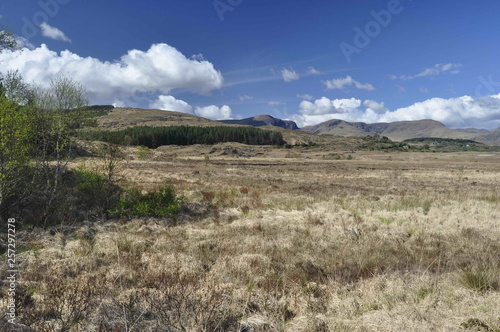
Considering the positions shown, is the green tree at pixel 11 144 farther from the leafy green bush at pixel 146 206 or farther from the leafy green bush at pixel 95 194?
the leafy green bush at pixel 146 206

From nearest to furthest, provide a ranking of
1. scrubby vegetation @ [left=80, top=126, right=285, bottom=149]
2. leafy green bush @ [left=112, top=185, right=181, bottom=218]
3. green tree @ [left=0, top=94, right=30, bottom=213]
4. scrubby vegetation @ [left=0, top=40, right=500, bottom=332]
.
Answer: scrubby vegetation @ [left=0, top=40, right=500, bottom=332]
green tree @ [left=0, top=94, right=30, bottom=213]
leafy green bush @ [left=112, top=185, right=181, bottom=218]
scrubby vegetation @ [left=80, top=126, right=285, bottom=149]

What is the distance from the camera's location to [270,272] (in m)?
7.21

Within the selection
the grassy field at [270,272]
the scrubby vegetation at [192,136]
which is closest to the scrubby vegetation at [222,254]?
the grassy field at [270,272]

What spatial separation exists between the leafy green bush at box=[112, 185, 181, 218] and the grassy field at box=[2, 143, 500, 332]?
0.62m

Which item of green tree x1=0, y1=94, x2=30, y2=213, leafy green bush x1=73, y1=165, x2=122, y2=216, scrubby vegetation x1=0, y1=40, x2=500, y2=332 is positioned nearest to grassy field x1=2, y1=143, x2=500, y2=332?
scrubby vegetation x1=0, y1=40, x2=500, y2=332

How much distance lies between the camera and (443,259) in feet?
26.8

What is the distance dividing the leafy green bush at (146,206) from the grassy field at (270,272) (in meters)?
0.62

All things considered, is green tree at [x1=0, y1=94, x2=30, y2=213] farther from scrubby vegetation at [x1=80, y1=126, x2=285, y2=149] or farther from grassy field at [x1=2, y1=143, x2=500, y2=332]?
scrubby vegetation at [x1=80, y1=126, x2=285, y2=149]

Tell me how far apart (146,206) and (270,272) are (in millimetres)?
8154

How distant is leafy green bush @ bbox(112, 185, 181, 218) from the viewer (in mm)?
13055

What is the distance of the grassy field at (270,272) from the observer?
181 inches

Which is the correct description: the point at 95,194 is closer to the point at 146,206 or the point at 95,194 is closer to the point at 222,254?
the point at 146,206

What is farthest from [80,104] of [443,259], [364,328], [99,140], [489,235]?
[489,235]

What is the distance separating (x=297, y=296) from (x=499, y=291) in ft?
13.8
